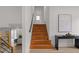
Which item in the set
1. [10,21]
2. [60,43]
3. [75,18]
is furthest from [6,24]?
[75,18]

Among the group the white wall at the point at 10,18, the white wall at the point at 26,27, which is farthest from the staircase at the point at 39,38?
the white wall at the point at 10,18

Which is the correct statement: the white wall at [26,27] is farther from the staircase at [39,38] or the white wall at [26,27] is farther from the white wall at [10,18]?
the staircase at [39,38]

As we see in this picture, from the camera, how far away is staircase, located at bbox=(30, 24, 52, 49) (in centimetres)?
227

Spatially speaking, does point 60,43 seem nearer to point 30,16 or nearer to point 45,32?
point 45,32

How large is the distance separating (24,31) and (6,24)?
0.34 m

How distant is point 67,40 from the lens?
229 cm

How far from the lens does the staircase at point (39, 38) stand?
227 cm

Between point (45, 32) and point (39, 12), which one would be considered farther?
point (45, 32)

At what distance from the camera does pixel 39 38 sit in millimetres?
2416

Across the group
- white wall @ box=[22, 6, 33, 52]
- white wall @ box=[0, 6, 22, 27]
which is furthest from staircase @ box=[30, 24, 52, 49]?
white wall @ box=[0, 6, 22, 27]

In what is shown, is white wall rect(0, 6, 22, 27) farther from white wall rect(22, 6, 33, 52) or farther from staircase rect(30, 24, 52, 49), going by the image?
staircase rect(30, 24, 52, 49)

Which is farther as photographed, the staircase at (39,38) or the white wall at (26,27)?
the staircase at (39,38)
